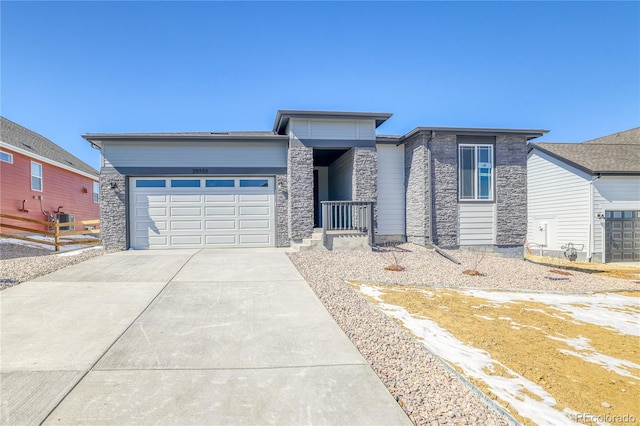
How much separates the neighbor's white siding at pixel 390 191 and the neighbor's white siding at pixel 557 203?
27.5 ft

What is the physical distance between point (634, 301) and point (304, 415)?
23.8 feet

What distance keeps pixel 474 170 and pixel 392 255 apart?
432 centimetres

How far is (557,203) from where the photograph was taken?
14352 mm

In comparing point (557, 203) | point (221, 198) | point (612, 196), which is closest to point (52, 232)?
point (221, 198)

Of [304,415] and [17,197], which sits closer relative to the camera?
[304,415]

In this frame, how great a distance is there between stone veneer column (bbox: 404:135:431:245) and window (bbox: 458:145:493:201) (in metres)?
1.39

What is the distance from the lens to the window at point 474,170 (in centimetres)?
1046

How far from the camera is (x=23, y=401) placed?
226 cm

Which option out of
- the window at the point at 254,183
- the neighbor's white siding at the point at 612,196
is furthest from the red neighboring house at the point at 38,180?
the neighbor's white siding at the point at 612,196

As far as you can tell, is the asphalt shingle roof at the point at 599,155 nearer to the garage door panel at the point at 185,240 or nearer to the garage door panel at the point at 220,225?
the garage door panel at the point at 220,225

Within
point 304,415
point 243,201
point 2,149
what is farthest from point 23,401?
point 2,149

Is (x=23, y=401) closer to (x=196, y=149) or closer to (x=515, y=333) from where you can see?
(x=515, y=333)

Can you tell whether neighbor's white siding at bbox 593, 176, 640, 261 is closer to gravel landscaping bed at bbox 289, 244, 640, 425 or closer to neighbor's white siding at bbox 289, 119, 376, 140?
gravel landscaping bed at bbox 289, 244, 640, 425

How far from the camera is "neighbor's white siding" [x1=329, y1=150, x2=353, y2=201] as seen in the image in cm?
1095
